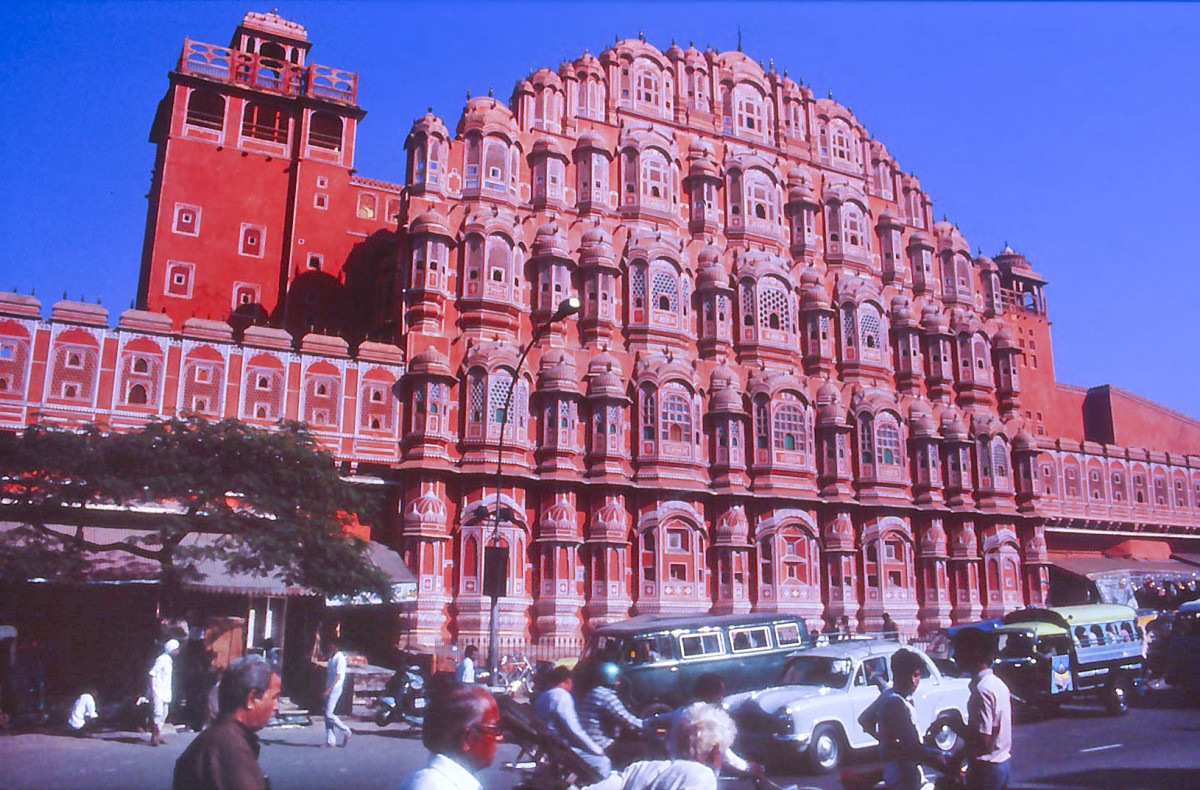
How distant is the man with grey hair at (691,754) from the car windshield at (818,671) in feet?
34.7

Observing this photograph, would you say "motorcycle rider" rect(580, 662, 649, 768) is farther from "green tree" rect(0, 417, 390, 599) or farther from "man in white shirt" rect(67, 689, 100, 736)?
"man in white shirt" rect(67, 689, 100, 736)

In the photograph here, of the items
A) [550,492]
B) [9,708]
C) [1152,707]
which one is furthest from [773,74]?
[9,708]

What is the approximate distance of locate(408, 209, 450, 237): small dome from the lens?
107ft

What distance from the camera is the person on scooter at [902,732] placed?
7.80 metres

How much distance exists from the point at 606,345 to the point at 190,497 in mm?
17392

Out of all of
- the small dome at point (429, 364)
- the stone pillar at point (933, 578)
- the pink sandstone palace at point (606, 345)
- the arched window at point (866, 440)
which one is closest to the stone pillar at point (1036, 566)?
the pink sandstone palace at point (606, 345)

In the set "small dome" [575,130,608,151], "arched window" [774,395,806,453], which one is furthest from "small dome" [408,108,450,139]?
"arched window" [774,395,806,453]

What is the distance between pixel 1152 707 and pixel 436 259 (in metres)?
24.4

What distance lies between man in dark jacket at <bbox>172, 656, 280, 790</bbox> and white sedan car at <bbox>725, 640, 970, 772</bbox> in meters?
10.5

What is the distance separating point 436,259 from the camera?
32.7 m

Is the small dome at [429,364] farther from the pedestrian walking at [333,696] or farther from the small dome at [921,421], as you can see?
the small dome at [921,421]

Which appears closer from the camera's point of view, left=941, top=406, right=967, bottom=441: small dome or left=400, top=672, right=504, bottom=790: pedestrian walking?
left=400, top=672, right=504, bottom=790: pedestrian walking

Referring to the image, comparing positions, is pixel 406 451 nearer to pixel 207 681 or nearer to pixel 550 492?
pixel 550 492

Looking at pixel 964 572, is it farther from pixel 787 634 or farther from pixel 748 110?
pixel 748 110
